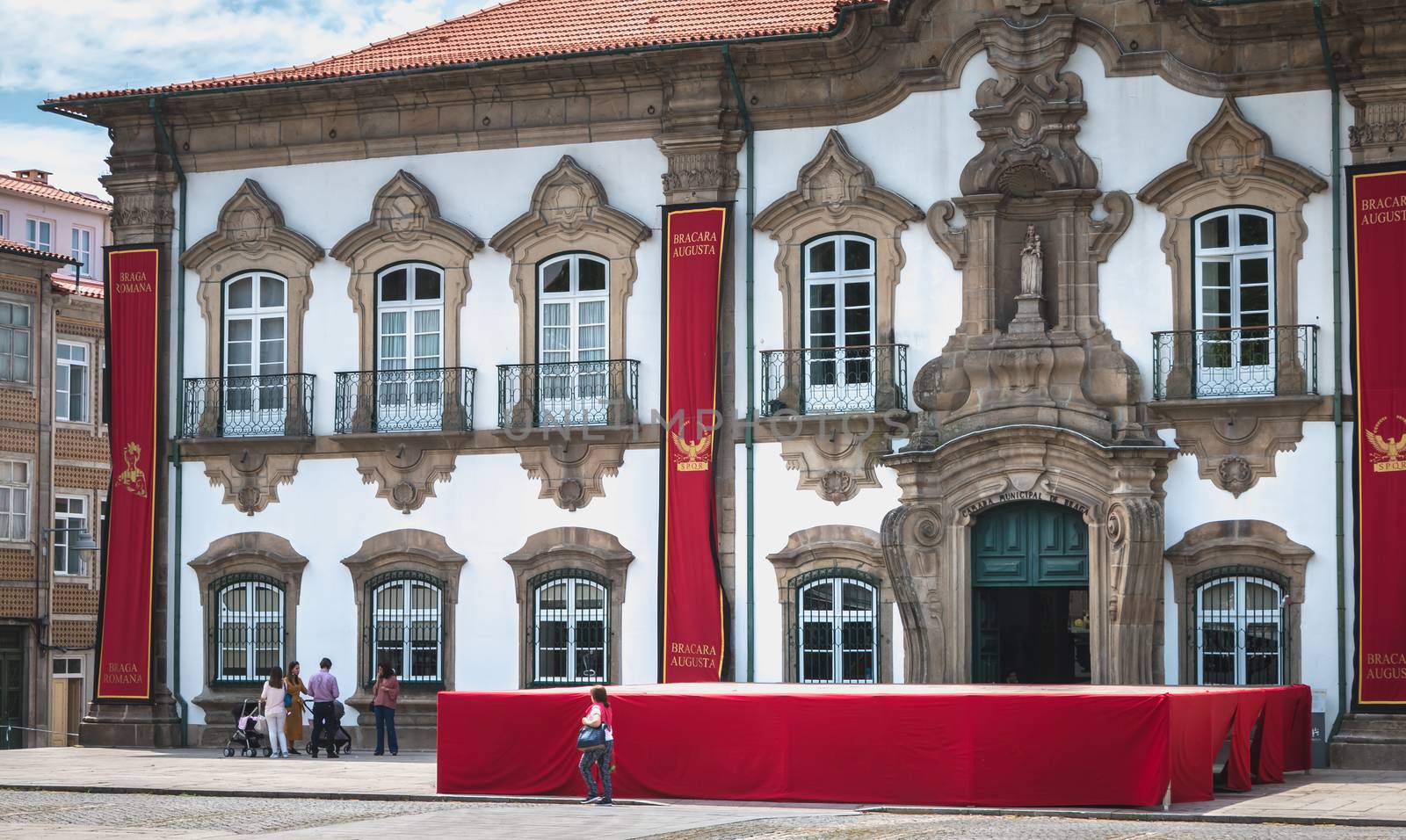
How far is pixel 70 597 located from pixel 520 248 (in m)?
20.1

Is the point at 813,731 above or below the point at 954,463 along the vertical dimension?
below

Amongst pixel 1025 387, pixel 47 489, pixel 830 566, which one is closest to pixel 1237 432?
pixel 1025 387

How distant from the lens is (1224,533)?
1014 inches

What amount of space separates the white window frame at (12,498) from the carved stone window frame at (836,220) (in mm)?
21383

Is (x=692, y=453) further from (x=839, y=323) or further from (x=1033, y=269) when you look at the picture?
(x=1033, y=269)

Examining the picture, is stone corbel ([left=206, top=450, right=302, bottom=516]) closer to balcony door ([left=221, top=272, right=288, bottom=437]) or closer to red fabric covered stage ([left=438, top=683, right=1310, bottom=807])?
balcony door ([left=221, top=272, right=288, bottom=437])

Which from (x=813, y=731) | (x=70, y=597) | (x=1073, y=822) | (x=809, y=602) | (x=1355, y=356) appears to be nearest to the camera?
(x=1073, y=822)

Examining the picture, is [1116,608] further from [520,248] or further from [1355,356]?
[520,248]

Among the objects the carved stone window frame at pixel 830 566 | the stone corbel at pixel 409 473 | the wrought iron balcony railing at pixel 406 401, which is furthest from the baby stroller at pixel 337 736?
the carved stone window frame at pixel 830 566

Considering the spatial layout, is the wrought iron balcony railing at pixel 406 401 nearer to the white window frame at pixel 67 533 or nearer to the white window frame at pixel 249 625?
the white window frame at pixel 249 625

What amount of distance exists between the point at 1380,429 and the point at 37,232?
38.4m

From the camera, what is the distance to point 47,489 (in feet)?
147

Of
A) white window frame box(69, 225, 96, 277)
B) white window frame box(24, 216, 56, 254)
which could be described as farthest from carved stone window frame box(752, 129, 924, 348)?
white window frame box(69, 225, 96, 277)

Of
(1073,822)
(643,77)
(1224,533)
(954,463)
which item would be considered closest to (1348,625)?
(1224,533)
